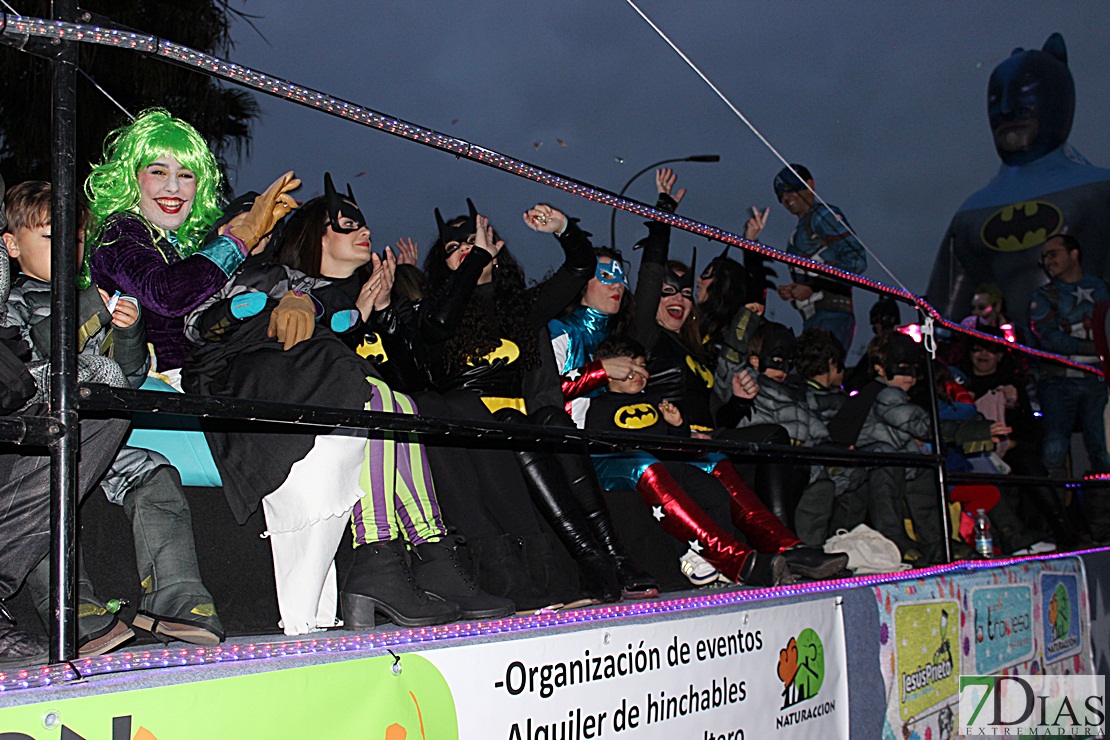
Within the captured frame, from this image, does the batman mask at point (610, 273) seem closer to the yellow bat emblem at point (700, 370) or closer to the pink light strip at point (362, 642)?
the yellow bat emblem at point (700, 370)

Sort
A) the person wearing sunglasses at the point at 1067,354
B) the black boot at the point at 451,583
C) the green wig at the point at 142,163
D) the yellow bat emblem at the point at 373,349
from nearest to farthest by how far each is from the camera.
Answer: the black boot at the point at 451,583, the green wig at the point at 142,163, the yellow bat emblem at the point at 373,349, the person wearing sunglasses at the point at 1067,354

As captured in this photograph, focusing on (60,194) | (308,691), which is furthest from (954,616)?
(60,194)

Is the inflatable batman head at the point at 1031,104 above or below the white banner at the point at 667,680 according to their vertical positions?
above

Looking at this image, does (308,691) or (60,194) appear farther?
(308,691)

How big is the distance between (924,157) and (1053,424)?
11.2 m

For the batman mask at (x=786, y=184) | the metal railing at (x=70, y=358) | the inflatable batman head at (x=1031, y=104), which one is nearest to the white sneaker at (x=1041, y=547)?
the batman mask at (x=786, y=184)

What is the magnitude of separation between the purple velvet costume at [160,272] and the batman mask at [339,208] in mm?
417

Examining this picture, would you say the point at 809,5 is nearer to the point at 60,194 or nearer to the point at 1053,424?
the point at 1053,424

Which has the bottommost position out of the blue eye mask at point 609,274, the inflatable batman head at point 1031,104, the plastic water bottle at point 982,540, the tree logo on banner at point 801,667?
the tree logo on banner at point 801,667

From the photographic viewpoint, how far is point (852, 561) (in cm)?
286

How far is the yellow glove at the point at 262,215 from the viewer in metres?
1.57

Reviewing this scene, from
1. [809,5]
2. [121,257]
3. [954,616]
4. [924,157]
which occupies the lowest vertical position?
[954,616]

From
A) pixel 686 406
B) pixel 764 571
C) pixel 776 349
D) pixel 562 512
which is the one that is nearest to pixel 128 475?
pixel 562 512

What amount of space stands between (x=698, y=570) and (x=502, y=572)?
86 centimetres
